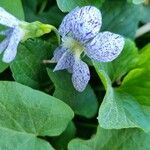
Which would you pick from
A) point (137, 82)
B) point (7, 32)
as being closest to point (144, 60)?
point (137, 82)

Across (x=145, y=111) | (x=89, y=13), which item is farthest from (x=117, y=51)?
(x=145, y=111)

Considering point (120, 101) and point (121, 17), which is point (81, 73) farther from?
point (121, 17)

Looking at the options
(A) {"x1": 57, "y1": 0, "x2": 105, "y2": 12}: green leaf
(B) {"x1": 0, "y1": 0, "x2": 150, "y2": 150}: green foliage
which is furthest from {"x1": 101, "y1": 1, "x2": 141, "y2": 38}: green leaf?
(A) {"x1": 57, "y1": 0, "x2": 105, "y2": 12}: green leaf

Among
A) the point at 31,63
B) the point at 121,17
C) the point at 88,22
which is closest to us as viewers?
the point at 88,22

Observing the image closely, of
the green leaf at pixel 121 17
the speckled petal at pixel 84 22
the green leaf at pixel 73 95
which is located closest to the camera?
the speckled petal at pixel 84 22

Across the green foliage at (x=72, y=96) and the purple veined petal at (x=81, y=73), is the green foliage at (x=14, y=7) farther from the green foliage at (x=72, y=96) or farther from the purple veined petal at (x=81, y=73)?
the purple veined petal at (x=81, y=73)

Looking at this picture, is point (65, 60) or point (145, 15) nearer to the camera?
point (65, 60)

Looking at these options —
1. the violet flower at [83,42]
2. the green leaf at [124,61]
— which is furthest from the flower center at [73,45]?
the green leaf at [124,61]
